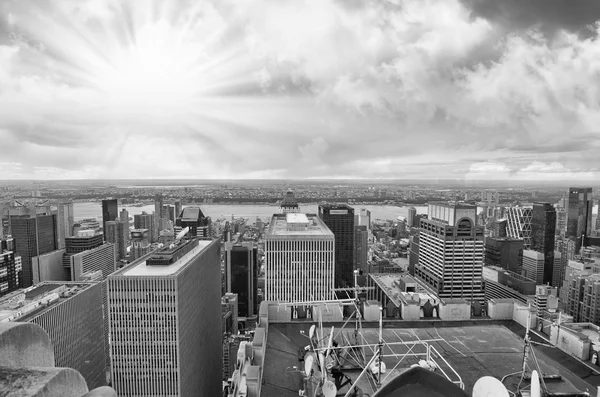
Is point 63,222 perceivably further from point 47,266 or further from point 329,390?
point 329,390

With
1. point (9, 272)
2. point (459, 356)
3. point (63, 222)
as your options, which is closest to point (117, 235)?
point (63, 222)

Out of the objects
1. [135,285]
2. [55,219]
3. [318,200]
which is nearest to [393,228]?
[318,200]

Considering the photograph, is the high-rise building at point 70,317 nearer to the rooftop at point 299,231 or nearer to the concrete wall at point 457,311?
the rooftop at point 299,231

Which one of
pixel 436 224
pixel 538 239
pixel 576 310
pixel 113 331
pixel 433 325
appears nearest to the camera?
pixel 433 325

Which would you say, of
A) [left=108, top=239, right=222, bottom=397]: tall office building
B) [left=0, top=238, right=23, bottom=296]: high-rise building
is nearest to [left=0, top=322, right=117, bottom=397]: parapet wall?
[left=108, top=239, right=222, bottom=397]: tall office building

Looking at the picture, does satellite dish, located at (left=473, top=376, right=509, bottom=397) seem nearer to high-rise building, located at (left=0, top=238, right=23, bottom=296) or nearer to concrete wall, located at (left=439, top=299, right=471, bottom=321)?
concrete wall, located at (left=439, top=299, right=471, bottom=321)

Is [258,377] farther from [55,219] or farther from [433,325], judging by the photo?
[55,219]
